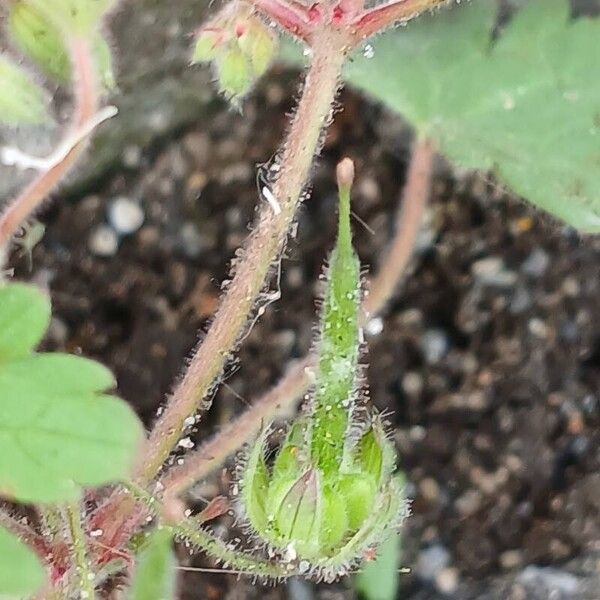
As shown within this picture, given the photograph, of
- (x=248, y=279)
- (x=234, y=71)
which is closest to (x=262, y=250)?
(x=248, y=279)

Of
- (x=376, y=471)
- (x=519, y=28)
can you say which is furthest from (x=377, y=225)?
(x=376, y=471)

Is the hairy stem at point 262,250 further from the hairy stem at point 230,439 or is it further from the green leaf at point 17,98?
the green leaf at point 17,98

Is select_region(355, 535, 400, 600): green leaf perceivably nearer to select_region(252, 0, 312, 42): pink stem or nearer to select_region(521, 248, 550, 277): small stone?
select_region(521, 248, 550, 277): small stone

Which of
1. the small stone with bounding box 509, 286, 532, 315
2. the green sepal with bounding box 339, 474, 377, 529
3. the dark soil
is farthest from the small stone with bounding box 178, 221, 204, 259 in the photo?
the green sepal with bounding box 339, 474, 377, 529

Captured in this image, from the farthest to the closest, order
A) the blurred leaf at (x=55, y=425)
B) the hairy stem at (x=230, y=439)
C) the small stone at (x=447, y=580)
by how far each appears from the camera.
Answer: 1. the small stone at (x=447, y=580)
2. the hairy stem at (x=230, y=439)
3. the blurred leaf at (x=55, y=425)

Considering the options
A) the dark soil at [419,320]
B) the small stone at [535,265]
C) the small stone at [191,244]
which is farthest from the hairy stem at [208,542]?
the small stone at [535,265]

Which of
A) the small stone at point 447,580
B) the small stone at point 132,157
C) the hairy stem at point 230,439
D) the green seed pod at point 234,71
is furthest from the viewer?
the small stone at point 132,157

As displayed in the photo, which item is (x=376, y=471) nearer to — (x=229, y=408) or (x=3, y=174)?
(x=229, y=408)
